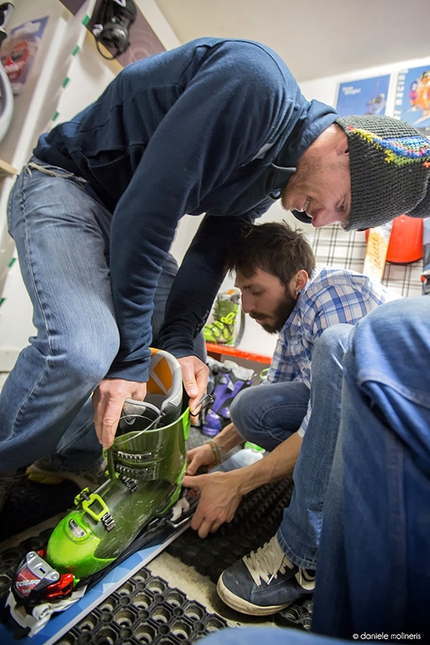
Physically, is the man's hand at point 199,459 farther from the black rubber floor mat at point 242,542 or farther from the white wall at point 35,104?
the white wall at point 35,104

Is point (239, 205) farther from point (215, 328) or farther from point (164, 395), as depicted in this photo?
point (215, 328)

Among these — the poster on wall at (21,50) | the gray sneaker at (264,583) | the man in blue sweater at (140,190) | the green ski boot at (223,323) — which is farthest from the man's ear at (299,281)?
the poster on wall at (21,50)

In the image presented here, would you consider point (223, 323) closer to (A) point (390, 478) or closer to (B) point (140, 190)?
(B) point (140, 190)

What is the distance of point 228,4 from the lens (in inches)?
72.3

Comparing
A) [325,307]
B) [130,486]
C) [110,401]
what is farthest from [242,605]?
[325,307]

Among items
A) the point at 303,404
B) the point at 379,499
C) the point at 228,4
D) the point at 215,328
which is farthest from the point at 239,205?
the point at 228,4

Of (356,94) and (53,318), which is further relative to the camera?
(356,94)

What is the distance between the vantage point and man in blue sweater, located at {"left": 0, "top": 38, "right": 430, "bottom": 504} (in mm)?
588

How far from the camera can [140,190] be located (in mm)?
582

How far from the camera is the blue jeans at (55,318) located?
61cm

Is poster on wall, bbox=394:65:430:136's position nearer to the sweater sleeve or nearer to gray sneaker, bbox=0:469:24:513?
the sweater sleeve

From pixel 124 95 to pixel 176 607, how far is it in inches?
36.6

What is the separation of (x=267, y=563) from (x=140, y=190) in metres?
0.71

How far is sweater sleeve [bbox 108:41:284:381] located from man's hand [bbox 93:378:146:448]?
0.06 feet
